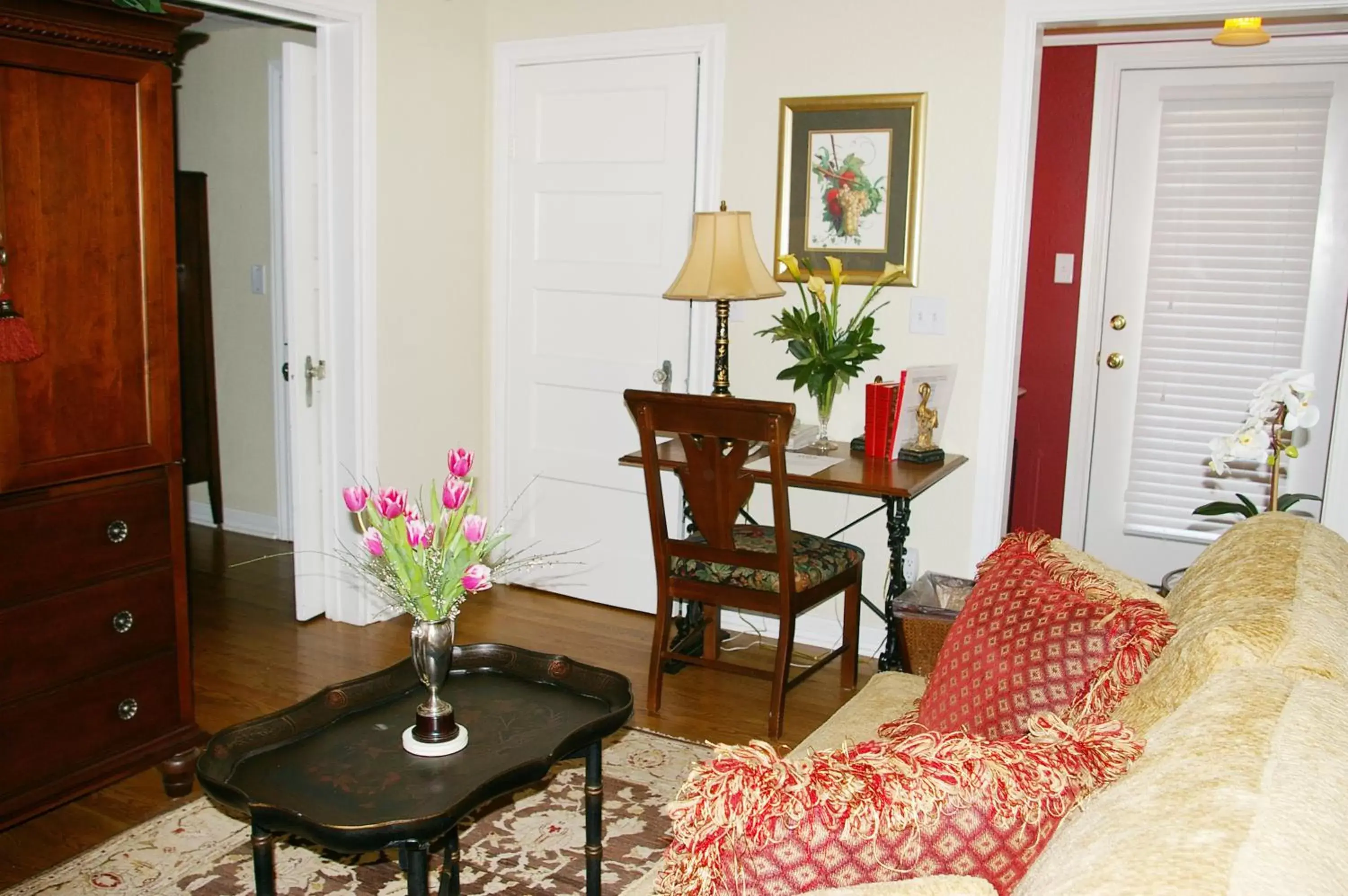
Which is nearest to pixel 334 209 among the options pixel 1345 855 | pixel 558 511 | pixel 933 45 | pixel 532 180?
pixel 532 180

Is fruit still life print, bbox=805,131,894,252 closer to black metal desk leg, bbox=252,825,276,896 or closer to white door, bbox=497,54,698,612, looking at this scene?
white door, bbox=497,54,698,612

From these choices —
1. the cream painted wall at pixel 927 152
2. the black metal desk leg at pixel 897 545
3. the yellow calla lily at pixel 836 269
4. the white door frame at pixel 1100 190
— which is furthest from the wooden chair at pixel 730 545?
the white door frame at pixel 1100 190

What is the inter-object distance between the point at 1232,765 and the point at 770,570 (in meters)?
2.13

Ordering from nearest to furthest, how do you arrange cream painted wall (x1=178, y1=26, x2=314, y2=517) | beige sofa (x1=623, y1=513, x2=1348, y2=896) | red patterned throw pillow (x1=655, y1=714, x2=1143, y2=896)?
1. beige sofa (x1=623, y1=513, x2=1348, y2=896)
2. red patterned throw pillow (x1=655, y1=714, x2=1143, y2=896)
3. cream painted wall (x1=178, y1=26, x2=314, y2=517)

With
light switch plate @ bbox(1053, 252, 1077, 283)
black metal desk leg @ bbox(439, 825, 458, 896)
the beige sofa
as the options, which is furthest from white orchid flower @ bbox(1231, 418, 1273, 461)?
light switch plate @ bbox(1053, 252, 1077, 283)

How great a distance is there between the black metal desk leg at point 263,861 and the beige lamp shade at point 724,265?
2.23 meters

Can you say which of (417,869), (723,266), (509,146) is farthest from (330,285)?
(417,869)

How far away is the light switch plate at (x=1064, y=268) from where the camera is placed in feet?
16.3

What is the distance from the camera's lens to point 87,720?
2.77 meters

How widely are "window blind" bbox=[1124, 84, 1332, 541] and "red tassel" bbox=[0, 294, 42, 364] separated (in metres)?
4.07

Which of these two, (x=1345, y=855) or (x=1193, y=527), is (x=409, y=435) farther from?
(x=1345, y=855)

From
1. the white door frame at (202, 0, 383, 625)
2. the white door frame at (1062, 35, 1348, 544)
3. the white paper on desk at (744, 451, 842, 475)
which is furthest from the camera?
the white door frame at (1062, 35, 1348, 544)

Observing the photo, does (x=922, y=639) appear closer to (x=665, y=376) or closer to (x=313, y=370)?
(x=665, y=376)

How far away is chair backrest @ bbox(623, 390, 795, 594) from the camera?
307 cm
